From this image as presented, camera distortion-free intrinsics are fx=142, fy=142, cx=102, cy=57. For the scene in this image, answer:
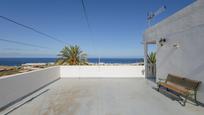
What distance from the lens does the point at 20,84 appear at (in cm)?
488

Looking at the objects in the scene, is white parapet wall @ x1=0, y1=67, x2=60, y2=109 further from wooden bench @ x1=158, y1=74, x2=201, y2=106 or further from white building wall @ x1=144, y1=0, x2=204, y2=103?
white building wall @ x1=144, y1=0, x2=204, y2=103

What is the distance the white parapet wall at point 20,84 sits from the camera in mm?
4041

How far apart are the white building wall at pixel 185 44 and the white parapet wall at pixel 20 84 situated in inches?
225

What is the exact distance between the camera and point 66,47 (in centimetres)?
1484

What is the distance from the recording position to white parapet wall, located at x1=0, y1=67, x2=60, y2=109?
404cm

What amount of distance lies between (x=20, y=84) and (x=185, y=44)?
19.2 ft

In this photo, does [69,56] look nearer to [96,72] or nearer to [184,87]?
[96,72]

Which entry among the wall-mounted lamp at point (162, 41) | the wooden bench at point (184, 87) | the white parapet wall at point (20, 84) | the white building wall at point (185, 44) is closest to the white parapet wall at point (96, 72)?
the white parapet wall at point (20, 84)

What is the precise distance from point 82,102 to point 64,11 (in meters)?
9.42

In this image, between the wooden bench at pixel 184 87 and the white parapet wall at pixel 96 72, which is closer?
the wooden bench at pixel 184 87

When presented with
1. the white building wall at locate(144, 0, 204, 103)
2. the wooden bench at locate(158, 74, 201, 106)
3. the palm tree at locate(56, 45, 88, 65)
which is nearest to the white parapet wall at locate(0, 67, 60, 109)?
the wooden bench at locate(158, 74, 201, 106)

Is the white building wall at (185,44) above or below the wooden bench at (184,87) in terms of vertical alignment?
above

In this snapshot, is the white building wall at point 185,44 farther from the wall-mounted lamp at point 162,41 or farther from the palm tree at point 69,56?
the palm tree at point 69,56

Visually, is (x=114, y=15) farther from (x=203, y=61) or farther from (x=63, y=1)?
(x=203, y=61)
